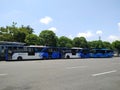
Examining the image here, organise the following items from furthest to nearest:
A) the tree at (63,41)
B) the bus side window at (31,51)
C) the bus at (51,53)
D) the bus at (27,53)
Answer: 1. the tree at (63,41)
2. the bus at (51,53)
3. the bus side window at (31,51)
4. the bus at (27,53)

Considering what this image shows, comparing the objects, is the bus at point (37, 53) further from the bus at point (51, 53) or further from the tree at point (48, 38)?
the tree at point (48, 38)

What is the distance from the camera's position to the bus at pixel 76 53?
4906cm

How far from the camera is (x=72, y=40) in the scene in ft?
259

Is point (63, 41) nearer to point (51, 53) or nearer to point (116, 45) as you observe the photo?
point (51, 53)

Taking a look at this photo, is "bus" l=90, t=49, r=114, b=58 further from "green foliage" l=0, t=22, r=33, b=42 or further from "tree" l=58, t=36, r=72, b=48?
"green foliage" l=0, t=22, r=33, b=42

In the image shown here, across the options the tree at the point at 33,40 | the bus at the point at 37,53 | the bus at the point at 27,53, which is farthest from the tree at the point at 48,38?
the bus at the point at 27,53

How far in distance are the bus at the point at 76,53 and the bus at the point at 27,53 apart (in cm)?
860

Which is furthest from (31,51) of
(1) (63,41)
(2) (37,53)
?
(1) (63,41)

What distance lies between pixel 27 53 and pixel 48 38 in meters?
25.8

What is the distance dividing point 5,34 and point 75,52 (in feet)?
78.5

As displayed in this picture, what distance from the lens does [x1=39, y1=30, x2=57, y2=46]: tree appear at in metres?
65.0

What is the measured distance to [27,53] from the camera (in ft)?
129

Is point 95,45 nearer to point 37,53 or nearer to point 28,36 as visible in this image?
point 28,36

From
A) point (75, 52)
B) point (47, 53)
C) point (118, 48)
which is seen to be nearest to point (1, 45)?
point (47, 53)
